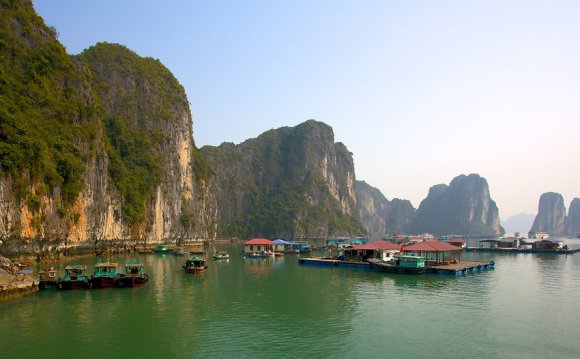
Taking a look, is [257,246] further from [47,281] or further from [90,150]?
[47,281]

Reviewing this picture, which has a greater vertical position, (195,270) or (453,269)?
(195,270)

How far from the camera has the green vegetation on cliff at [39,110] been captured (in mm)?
48000

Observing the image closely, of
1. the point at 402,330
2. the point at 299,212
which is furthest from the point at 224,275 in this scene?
the point at 299,212

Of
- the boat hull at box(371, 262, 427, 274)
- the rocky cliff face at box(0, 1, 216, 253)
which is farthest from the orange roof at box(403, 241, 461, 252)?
the rocky cliff face at box(0, 1, 216, 253)

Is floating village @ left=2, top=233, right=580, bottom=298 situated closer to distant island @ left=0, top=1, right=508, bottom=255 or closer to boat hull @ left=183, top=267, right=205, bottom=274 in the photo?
boat hull @ left=183, top=267, right=205, bottom=274

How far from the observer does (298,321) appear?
26.1 meters

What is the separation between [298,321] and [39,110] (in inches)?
1903

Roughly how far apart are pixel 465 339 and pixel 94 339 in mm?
18140

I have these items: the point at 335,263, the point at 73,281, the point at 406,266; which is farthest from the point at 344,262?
the point at 73,281

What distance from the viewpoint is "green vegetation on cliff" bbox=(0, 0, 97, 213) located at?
48.0 meters

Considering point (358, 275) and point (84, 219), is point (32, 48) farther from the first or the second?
point (358, 275)

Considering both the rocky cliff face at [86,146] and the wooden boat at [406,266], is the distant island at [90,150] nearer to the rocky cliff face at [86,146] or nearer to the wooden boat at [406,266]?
the rocky cliff face at [86,146]

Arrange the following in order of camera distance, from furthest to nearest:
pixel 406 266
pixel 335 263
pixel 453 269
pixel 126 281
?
pixel 335 263 < pixel 406 266 < pixel 453 269 < pixel 126 281

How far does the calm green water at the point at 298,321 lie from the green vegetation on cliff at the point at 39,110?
21.0 metres
